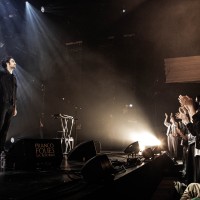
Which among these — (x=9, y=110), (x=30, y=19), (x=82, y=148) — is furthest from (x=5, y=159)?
(x=30, y=19)

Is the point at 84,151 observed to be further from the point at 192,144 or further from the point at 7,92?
the point at 192,144

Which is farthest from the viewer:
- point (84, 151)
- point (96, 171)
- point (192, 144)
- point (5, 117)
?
point (192, 144)

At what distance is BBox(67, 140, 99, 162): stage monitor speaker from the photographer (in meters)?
3.26

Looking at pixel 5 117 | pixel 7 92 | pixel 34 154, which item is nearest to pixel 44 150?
pixel 34 154

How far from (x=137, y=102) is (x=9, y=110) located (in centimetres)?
605

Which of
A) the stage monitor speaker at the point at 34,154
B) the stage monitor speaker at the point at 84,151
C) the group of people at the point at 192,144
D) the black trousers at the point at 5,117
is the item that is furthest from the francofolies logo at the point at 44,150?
the group of people at the point at 192,144

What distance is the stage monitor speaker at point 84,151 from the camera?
326 cm

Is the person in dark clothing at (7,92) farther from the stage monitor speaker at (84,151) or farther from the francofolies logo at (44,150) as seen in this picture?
the francofolies logo at (44,150)

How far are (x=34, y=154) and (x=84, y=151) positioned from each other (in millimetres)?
1042

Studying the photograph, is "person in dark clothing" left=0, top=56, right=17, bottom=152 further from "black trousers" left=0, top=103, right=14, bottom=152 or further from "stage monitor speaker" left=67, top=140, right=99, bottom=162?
"stage monitor speaker" left=67, top=140, right=99, bottom=162

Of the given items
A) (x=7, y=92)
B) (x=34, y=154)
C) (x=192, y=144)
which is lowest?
(x=192, y=144)

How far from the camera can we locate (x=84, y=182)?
1.82 m

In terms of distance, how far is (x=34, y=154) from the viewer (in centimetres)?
241

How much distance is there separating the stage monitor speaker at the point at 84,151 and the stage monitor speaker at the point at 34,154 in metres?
0.66
